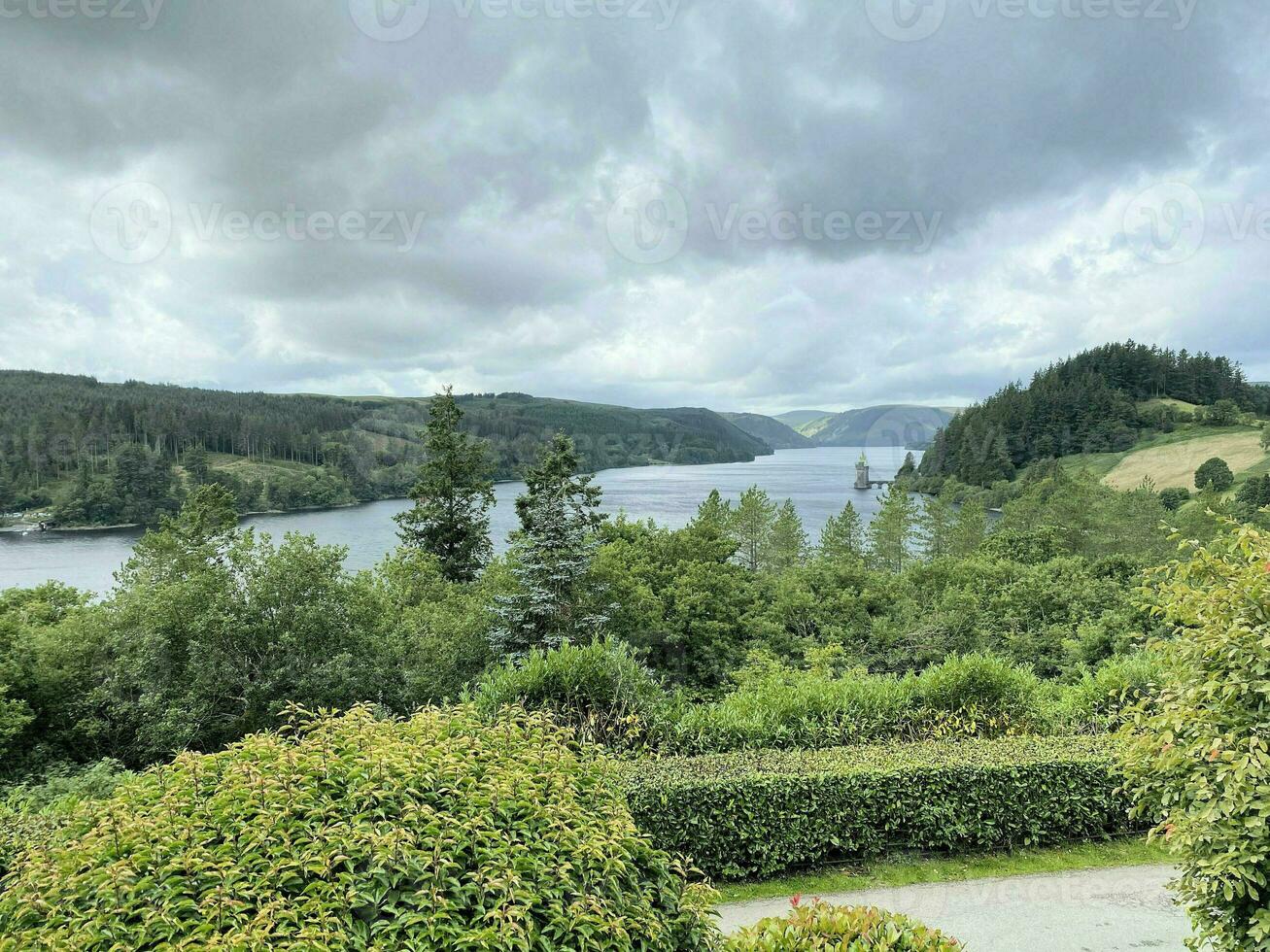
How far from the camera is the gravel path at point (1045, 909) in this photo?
6488 millimetres

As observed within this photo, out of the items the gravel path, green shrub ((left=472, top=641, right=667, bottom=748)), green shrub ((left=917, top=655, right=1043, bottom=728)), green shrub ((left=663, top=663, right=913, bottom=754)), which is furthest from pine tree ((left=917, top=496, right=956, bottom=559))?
green shrub ((left=472, top=641, right=667, bottom=748))

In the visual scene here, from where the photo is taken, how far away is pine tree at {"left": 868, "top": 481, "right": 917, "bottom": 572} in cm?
4261

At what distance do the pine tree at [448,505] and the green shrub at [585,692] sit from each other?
2515 centimetres

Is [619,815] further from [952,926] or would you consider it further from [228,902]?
[952,926]

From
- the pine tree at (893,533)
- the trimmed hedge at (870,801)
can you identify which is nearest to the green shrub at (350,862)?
the trimmed hedge at (870,801)

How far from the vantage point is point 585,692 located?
29.5ft

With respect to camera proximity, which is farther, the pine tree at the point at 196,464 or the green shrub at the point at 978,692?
the pine tree at the point at 196,464

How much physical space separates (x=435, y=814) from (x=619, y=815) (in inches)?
43.3

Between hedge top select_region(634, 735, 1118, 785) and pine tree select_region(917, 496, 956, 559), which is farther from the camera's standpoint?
pine tree select_region(917, 496, 956, 559)

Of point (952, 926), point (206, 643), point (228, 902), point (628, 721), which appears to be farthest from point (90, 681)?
point (952, 926)

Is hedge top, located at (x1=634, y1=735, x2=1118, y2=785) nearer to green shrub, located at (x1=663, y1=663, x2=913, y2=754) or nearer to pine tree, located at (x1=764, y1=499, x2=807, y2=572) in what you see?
green shrub, located at (x1=663, y1=663, x2=913, y2=754)

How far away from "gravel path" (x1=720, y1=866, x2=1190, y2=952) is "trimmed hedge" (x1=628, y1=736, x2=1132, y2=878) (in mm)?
570

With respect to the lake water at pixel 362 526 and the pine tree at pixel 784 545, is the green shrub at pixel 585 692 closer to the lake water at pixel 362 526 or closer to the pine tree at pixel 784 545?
the lake water at pixel 362 526

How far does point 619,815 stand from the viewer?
3588 millimetres
